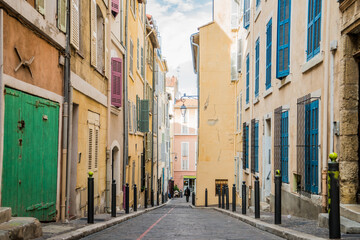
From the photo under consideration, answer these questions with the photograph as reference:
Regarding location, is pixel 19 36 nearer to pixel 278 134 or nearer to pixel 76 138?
pixel 76 138

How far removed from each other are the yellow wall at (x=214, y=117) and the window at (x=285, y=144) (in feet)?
48.4

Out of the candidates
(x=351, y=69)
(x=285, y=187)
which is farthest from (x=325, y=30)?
(x=285, y=187)

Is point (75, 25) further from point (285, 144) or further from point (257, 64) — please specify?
point (257, 64)

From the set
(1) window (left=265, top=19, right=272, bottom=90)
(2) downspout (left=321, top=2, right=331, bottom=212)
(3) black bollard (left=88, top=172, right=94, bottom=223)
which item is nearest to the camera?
(2) downspout (left=321, top=2, right=331, bottom=212)

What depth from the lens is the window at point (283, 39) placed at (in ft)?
38.8

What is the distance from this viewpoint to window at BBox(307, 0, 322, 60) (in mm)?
9148

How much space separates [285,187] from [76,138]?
5.22m

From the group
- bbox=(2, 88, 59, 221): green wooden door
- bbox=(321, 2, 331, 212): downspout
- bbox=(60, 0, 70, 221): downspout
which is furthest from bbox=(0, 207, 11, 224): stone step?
bbox=(321, 2, 331, 212): downspout

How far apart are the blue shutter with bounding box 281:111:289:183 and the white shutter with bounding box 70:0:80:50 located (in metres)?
5.32

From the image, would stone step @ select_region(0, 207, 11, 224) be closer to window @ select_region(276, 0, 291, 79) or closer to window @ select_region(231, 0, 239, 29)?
window @ select_region(276, 0, 291, 79)

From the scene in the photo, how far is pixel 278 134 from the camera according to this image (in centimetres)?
1291

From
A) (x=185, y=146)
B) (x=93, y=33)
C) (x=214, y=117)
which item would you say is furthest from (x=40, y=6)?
(x=185, y=146)

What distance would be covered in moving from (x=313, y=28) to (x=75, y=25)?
4.98 m

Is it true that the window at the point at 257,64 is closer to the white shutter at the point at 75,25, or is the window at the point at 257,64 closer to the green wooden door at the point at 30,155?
the white shutter at the point at 75,25
